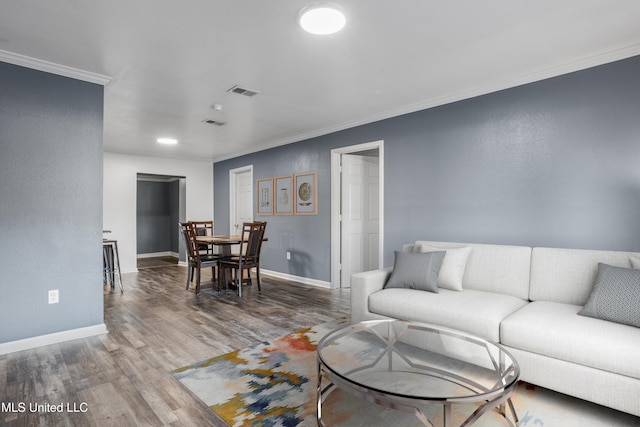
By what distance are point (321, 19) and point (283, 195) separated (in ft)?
12.7

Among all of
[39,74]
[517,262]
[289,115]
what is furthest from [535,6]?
[39,74]

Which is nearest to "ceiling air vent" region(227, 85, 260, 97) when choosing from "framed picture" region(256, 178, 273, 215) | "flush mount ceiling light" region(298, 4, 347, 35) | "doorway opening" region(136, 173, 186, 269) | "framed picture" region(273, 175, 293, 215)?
"flush mount ceiling light" region(298, 4, 347, 35)

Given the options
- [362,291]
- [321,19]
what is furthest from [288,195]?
[321,19]

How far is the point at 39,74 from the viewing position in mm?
2877

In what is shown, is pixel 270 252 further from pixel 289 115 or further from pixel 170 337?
pixel 170 337

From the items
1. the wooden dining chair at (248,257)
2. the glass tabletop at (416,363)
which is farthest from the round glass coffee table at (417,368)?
the wooden dining chair at (248,257)

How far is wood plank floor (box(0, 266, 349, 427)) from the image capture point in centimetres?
190

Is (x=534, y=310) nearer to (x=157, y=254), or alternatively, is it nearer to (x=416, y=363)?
(x=416, y=363)

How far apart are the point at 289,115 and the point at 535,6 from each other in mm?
2840

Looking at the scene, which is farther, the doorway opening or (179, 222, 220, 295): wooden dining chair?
the doorway opening

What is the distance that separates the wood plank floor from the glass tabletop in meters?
0.77

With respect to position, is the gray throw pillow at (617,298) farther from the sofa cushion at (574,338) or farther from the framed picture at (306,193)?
the framed picture at (306,193)

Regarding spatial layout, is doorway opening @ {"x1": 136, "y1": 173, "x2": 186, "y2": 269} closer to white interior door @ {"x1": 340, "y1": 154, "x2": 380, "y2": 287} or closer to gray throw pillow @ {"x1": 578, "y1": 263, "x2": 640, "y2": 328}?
white interior door @ {"x1": 340, "y1": 154, "x2": 380, "y2": 287}

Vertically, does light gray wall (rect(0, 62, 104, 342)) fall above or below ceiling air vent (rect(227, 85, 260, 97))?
below
